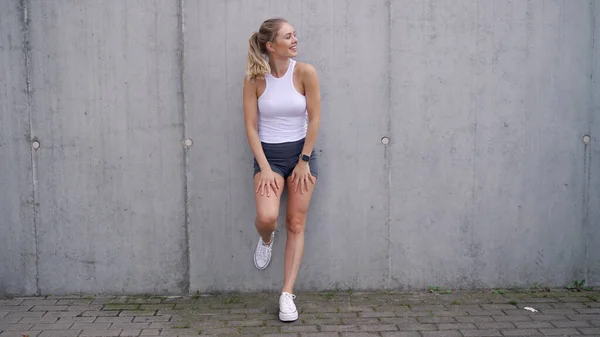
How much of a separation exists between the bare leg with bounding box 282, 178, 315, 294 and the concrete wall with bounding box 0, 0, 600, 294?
1.15 ft

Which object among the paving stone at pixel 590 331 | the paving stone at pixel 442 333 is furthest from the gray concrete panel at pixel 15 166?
the paving stone at pixel 590 331

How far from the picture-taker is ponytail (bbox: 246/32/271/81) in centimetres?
471

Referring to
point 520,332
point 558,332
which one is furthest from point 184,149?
point 558,332

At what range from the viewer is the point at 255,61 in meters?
4.73

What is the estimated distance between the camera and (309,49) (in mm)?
5176

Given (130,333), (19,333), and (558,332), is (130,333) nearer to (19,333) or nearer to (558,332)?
(19,333)

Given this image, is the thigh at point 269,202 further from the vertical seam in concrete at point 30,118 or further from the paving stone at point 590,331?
the paving stone at point 590,331

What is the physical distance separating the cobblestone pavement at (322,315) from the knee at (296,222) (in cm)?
60

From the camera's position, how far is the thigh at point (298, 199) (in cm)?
492

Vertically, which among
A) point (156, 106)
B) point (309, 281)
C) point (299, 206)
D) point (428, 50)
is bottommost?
point (309, 281)

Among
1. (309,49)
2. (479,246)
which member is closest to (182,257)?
(309,49)

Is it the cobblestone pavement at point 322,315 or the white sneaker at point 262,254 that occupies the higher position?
the white sneaker at point 262,254

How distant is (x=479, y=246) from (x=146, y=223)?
2.78 m

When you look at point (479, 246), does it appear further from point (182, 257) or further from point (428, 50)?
Answer: point (182, 257)
